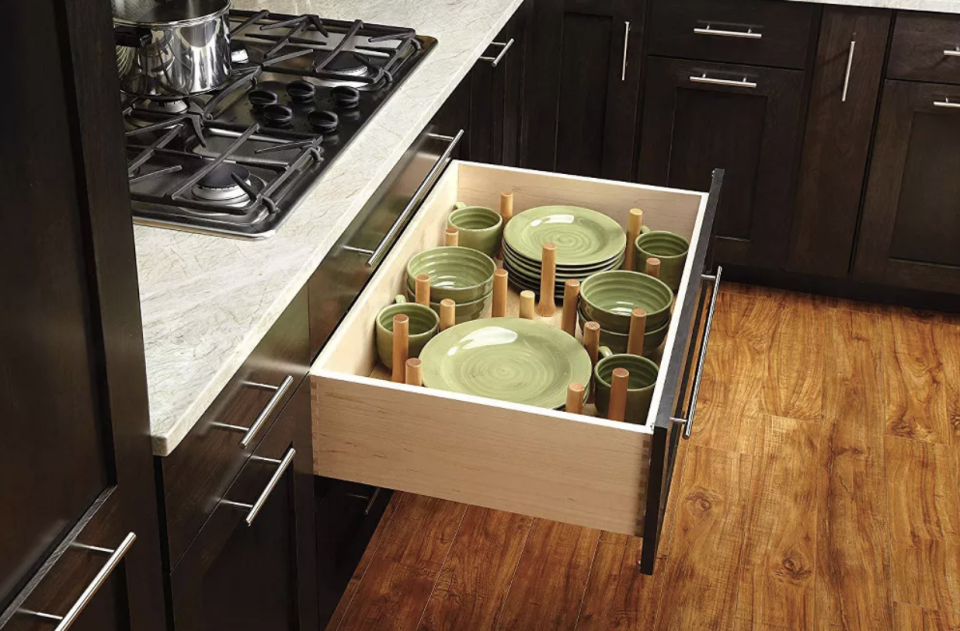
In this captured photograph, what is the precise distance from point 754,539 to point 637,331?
775mm

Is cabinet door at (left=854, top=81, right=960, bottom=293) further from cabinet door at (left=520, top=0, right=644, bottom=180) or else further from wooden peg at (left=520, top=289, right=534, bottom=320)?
wooden peg at (left=520, top=289, right=534, bottom=320)

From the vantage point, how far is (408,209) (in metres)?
2.07

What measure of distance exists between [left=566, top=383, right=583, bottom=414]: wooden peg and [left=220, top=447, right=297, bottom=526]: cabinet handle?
1.28 feet

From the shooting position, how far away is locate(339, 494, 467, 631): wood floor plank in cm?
222

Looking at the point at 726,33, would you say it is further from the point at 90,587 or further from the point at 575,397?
the point at 90,587

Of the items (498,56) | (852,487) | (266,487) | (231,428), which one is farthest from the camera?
(498,56)

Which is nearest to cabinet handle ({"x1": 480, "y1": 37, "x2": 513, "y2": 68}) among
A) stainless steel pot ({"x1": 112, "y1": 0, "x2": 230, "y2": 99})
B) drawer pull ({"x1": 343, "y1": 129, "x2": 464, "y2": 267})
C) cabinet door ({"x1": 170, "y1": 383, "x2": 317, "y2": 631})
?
drawer pull ({"x1": 343, "y1": 129, "x2": 464, "y2": 267})

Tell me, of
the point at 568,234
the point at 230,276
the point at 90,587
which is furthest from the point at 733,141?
the point at 90,587

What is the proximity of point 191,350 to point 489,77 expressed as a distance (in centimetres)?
150

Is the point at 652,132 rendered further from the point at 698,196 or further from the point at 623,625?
the point at 623,625

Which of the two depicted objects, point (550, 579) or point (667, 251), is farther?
point (550, 579)

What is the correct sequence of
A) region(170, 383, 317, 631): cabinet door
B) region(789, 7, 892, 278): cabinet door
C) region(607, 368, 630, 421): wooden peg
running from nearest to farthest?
region(170, 383, 317, 631): cabinet door, region(607, 368, 630, 421): wooden peg, region(789, 7, 892, 278): cabinet door

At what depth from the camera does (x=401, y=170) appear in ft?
6.61

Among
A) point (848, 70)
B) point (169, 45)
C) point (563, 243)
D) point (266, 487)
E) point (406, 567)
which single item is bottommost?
point (406, 567)
